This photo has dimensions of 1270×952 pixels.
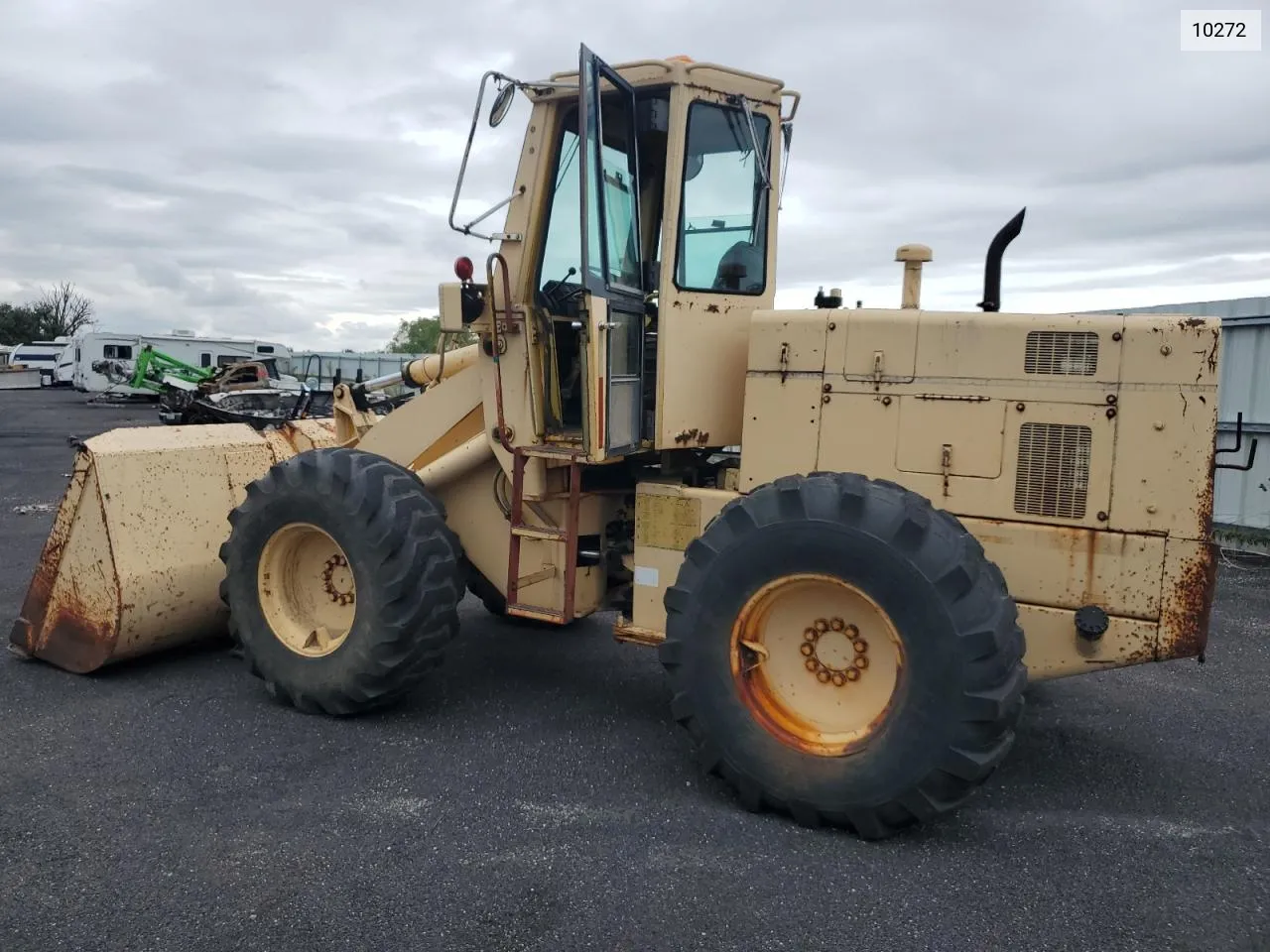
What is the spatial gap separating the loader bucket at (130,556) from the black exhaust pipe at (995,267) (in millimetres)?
4260

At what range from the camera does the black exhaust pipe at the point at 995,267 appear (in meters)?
4.39

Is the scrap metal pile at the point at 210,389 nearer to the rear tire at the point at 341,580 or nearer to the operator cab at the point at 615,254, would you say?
the rear tire at the point at 341,580

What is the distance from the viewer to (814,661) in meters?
3.93

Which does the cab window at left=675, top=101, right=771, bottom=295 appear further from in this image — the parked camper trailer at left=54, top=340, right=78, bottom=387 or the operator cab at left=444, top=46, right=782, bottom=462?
the parked camper trailer at left=54, top=340, right=78, bottom=387

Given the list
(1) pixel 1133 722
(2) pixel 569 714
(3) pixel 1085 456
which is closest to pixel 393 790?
(2) pixel 569 714

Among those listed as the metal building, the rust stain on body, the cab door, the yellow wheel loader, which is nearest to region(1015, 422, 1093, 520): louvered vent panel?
the yellow wheel loader

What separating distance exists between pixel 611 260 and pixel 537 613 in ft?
5.62

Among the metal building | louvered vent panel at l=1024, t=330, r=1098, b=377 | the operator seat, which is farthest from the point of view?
the metal building

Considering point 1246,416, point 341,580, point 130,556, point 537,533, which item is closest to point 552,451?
point 537,533

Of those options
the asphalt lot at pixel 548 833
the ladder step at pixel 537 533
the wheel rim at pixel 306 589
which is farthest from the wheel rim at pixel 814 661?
the wheel rim at pixel 306 589

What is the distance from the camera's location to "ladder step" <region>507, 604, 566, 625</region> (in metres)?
4.79

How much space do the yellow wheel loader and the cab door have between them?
2 centimetres

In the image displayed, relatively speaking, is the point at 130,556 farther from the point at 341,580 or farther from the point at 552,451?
the point at 552,451

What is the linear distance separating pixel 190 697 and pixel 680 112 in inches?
147
